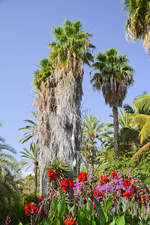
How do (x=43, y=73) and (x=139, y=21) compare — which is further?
(x=43, y=73)

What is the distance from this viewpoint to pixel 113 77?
1794 centimetres

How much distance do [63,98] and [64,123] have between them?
1.44m

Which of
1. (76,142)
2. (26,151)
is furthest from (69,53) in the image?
(26,151)

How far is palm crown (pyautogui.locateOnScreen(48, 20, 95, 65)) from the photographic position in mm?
13086

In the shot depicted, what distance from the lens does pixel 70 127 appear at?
456 inches

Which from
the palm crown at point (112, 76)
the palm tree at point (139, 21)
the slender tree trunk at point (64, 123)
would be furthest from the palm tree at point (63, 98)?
the palm crown at point (112, 76)

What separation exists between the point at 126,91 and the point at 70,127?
329 inches

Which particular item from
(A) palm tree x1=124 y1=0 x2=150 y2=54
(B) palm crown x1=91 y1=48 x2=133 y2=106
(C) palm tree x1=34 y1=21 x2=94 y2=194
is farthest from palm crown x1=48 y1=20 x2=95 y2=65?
(B) palm crown x1=91 y1=48 x2=133 y2=106

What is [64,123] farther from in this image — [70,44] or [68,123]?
[70,44]

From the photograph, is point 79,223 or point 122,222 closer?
point 122,222

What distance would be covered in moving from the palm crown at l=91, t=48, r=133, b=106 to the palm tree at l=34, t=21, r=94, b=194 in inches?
171

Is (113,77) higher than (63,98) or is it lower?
higher

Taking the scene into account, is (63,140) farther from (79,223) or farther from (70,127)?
(79,223)

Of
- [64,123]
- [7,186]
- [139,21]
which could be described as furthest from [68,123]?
[139,21]
